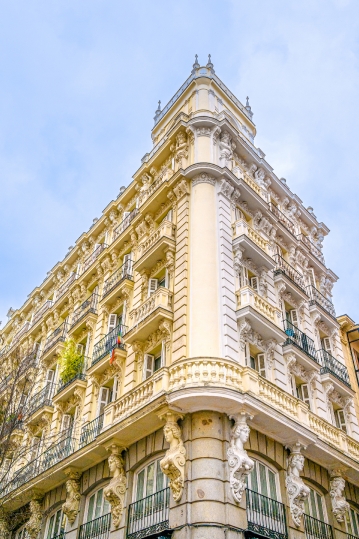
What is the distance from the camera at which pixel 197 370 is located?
1548cm

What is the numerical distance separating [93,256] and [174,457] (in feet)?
57.2

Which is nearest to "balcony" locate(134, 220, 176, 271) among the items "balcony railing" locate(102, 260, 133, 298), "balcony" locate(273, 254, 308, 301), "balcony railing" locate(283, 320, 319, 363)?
"balcony railing" locate(102, 260, 133, 298)

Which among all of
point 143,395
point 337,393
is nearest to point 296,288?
point 337,393

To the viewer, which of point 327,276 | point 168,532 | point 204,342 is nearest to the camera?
point 168,532

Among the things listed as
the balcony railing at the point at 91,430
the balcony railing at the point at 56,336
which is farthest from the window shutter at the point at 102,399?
the balcony railing at the point at 56,336

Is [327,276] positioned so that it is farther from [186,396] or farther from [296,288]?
[186,396]

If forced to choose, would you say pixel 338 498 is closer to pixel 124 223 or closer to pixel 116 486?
pixel 116 486

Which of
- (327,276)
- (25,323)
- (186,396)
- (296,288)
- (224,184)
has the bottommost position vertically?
(186,396)

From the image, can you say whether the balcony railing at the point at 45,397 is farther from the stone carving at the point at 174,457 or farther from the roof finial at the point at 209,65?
the roof finial at the point at 209,65

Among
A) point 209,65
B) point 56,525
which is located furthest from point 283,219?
point 56,525

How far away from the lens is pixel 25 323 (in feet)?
124

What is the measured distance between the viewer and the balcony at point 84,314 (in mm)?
25500

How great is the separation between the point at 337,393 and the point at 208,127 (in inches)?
533

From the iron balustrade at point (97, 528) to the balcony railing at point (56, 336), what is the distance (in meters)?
11.1
